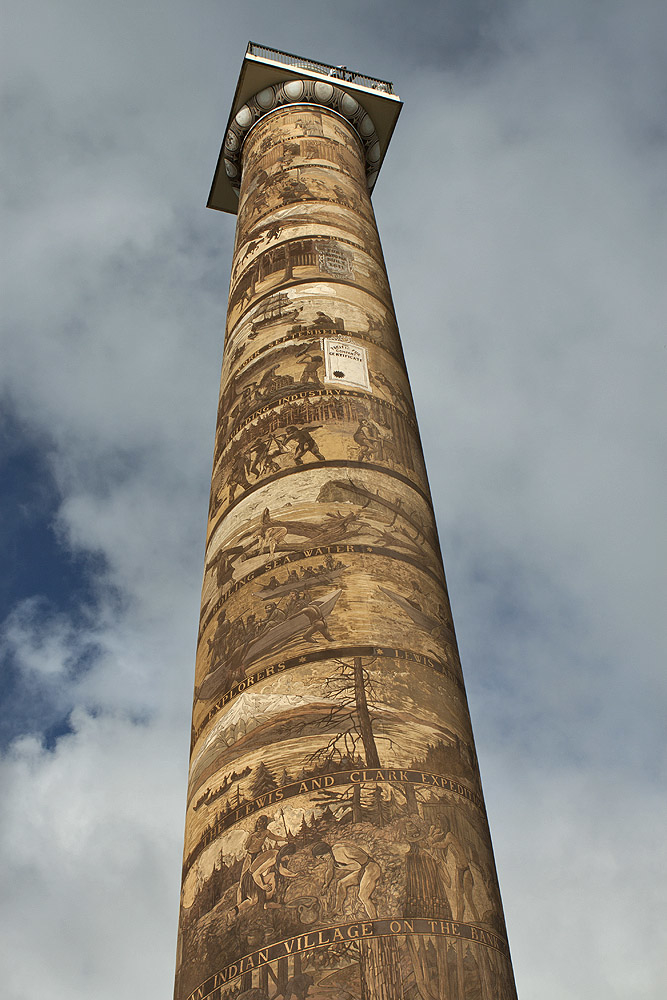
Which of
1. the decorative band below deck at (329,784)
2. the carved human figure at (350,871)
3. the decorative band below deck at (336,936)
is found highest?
the decorative band below deck at (329,784)

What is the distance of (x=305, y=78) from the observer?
905cm

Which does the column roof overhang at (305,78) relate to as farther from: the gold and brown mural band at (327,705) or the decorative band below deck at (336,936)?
the decorative band below deck at (336,936)

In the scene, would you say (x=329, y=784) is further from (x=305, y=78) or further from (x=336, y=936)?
(x=305, y=78)

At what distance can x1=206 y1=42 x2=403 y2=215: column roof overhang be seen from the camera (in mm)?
9094

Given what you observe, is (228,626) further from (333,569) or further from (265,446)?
(265,446)

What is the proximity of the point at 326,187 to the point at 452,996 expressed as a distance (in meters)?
5.86

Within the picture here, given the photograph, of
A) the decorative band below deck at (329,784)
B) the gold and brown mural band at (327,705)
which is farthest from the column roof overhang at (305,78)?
the decorative band below deck at (329,784)

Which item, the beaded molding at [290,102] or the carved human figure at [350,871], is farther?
the beaded molding at [290,102]

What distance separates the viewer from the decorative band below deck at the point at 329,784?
3553 millimetres

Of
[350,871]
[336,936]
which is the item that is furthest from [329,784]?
[336,936]

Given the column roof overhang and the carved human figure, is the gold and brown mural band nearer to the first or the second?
the carved human figure

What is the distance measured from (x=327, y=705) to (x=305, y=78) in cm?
702

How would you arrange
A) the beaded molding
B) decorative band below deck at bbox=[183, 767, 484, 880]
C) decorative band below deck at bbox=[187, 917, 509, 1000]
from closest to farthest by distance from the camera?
decorative band below deck at bbox=[187, 917, 509, 1000], decorative band below deck at bbox=[183, 767, 484, 880], the beaded molding

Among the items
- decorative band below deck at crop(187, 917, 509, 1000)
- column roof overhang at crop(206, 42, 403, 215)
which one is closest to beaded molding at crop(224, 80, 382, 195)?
column roof overhang at crop(206, 42, 403, 215)
